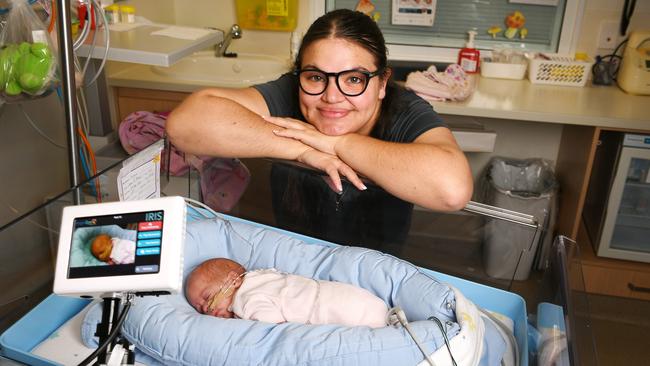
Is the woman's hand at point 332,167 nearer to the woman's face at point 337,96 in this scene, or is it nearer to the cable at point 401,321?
the woman's face at point 337,96

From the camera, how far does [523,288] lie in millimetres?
1077

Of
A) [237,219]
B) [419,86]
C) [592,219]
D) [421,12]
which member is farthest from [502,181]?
[237,219]

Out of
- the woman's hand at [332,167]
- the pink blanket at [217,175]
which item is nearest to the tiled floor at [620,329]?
the woman's hand at [332,167]

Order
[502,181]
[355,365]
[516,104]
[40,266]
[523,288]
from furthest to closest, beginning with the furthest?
[502,181], [516,104], [523,288], [40,266], [355,365]

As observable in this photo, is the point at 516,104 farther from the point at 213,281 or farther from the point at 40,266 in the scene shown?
the point at 40,266

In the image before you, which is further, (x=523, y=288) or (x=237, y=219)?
(x=237, y=219)

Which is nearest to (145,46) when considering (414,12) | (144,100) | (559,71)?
(144,100)

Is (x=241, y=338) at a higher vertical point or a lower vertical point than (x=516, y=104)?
lower

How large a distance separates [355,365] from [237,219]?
1.73 feet

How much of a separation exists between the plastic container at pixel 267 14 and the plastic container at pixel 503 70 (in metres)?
0.94

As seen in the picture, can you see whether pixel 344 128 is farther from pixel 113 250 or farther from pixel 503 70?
pixel 503 70

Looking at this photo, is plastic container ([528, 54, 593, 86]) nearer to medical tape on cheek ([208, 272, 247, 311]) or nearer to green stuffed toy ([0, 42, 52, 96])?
medical tape on cheek ([208, 272, 247, 311])

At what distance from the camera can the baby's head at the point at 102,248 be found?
0.67 metres

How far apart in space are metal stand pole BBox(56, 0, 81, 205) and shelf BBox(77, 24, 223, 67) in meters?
0.54
